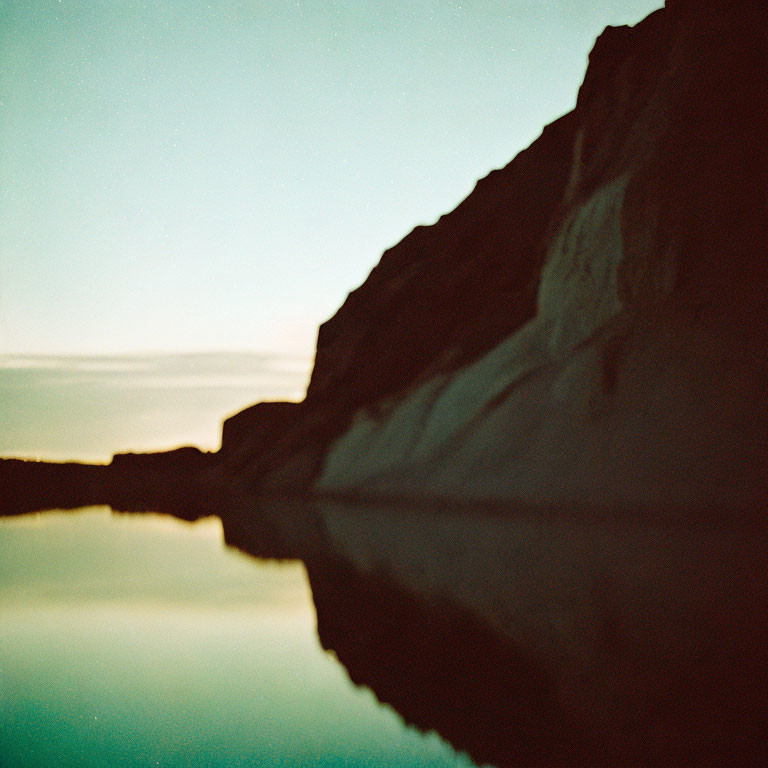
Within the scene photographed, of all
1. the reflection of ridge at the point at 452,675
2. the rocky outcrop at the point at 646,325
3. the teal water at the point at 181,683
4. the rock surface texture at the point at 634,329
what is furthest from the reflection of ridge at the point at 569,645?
the rock surface texture at the point at 634,329

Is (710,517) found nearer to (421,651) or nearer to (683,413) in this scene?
(683,413)

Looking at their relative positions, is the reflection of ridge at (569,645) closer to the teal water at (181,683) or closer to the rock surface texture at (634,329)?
the teal water at (181,683)

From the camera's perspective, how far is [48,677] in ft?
14.4

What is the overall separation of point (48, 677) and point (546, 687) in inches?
101

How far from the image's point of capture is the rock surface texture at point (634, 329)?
16.1 metres

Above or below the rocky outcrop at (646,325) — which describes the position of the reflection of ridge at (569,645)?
below

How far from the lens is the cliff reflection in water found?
319 cm

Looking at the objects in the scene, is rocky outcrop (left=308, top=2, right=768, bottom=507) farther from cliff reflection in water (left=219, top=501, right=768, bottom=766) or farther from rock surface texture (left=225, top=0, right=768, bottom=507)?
cliff reflection in water (left=219, top=501, right=768, bottom=766)

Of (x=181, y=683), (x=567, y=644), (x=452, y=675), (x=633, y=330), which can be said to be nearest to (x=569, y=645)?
(x=567, y=644)

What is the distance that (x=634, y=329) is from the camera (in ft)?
62.4

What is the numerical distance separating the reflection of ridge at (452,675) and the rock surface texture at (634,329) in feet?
34.1

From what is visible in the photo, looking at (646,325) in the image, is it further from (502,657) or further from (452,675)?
(452,675)

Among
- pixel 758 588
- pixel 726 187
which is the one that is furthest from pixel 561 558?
pixel 726 187

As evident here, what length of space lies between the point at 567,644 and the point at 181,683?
83.9 inches
